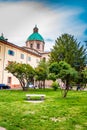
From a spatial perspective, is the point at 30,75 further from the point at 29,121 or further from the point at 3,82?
the point at 29,121

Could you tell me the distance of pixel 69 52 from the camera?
5016 centimetres

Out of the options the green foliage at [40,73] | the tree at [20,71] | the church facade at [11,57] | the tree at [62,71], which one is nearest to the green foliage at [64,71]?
the tree at [62,71]

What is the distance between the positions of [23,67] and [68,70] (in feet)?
45.1

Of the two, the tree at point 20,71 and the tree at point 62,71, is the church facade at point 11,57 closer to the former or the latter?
the tree at point 20,71

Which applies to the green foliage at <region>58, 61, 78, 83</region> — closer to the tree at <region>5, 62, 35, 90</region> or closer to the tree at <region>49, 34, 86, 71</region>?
the tree at <region>5, 62, 35, 90</region>

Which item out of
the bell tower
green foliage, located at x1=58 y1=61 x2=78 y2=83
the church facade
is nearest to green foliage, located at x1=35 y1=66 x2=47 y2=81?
the church facade

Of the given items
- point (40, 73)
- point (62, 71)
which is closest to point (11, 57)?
point (40, 73)

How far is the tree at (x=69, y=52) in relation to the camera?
164 feet

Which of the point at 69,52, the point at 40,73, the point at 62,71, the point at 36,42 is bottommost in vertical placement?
the point at 62,71

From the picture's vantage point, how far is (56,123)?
30.1 ft

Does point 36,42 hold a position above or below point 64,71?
above

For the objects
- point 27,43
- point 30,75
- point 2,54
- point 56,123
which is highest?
point 27,43

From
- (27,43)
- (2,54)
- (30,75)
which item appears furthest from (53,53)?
(27,43)

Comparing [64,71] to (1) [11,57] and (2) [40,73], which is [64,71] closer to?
(2) [40,73]
